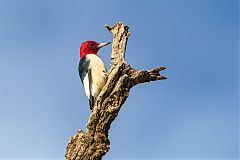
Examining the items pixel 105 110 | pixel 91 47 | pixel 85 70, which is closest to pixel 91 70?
pixel 85 70

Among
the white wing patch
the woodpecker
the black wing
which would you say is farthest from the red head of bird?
the white wing patch

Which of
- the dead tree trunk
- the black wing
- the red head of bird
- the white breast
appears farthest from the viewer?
the red head of bird

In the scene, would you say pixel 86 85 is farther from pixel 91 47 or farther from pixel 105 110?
pixel 105 110

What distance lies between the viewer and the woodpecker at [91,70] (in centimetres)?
734

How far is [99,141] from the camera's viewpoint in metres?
5.82

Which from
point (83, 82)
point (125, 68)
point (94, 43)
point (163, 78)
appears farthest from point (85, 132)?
point (94, 43)

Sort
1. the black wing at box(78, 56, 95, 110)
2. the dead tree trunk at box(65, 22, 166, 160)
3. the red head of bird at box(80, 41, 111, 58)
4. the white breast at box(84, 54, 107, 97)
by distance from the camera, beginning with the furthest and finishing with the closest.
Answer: the red head of bird at box(80, 41, 111, 58) → the black wing at box(78, 56, 95, 110) → the white breast at box(84, 54, 107, 97) → the dead tree trunk at box(65, 22, 166, 160)

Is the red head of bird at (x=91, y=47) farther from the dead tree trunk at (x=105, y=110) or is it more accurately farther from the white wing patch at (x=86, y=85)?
the dead tree trunk at (x=105, y=110)

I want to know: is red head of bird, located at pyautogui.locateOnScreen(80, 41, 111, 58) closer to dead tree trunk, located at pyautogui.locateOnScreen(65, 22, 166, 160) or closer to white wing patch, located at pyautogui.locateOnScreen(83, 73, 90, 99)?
white wing patch, located at pyautogui.locateOnScreen(83, 73, 90, 99)

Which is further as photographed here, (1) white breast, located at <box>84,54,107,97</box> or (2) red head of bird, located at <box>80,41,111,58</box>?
(2) red head of bird, located at <box>80,41,111,58</box>

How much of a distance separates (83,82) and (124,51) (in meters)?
1.53

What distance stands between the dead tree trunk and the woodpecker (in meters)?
0.93

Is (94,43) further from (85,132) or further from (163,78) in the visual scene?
(85,132)

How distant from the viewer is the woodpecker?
734 centimetres
